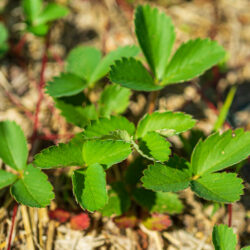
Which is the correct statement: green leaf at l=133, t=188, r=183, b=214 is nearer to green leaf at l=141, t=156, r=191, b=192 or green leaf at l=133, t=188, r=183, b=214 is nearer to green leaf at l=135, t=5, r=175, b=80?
green leaf at l=141, t=156, r=191, b=192

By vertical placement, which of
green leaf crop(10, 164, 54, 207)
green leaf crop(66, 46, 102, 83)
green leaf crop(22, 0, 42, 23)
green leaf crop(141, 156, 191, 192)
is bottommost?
green leaf crop(10, 164, 54, 207)

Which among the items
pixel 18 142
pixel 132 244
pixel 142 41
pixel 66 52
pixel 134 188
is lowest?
pixel 132 244

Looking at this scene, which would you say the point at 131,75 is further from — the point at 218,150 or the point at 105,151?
the point at 218,150

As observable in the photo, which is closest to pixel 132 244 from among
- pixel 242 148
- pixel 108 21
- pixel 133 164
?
pixel 133 164

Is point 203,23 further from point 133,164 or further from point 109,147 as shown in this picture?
point 109,147

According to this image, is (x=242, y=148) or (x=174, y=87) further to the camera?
(x=174, y=87)

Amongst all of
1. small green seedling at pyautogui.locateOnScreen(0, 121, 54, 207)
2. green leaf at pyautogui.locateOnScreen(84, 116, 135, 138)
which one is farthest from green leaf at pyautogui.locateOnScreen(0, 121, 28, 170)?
green leaf at pyautogui.locateOnScreen(84, 116, 135, 138)

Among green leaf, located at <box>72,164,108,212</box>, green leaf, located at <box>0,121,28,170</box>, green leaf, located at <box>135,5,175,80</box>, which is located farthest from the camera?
green leaf, located at <box>135,5,175,80</box>
